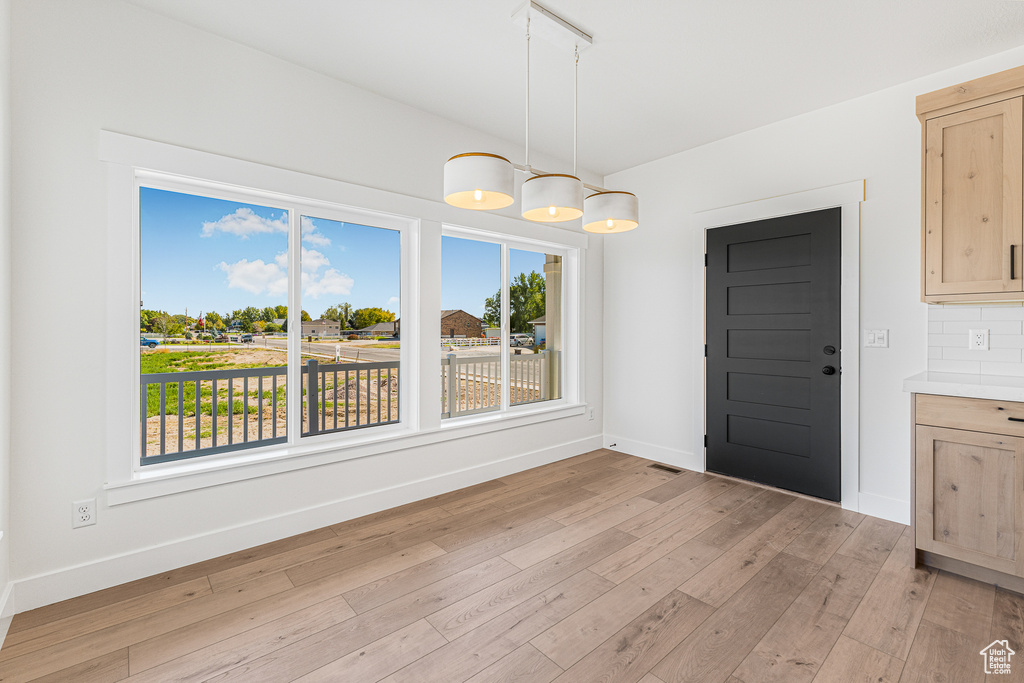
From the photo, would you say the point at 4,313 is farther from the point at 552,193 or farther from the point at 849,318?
the point at 849,318

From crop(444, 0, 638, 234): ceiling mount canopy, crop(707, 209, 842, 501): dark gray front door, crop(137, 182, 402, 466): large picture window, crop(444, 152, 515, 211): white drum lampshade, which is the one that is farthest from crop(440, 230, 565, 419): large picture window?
crop(444, 152, 515, 211): white drum lampshade

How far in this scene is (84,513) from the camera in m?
2.10

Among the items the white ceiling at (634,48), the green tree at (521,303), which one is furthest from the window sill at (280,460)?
the white ceiling at (634,48)

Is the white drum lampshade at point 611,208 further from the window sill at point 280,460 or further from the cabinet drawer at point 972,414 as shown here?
the window sill at point 280,460

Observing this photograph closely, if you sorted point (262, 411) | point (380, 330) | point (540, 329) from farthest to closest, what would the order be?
point (540, 329) < point (380, 330) < point (262, 411)

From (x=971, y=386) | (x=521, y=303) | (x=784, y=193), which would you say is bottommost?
(x=971, y=386)

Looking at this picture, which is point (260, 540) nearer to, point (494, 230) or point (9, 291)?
point (9, 291)

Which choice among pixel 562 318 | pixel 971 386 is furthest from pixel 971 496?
pixel 562 318

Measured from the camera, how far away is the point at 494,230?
12.1ft

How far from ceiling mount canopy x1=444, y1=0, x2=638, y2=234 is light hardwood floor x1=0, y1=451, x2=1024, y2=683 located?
5.76 ft

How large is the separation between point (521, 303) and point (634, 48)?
2.16m

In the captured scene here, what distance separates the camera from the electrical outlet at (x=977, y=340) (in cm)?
258

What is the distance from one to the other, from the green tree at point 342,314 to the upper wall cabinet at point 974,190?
3.38m

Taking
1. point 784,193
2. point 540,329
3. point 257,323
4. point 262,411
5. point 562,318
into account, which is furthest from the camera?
point 562,318
